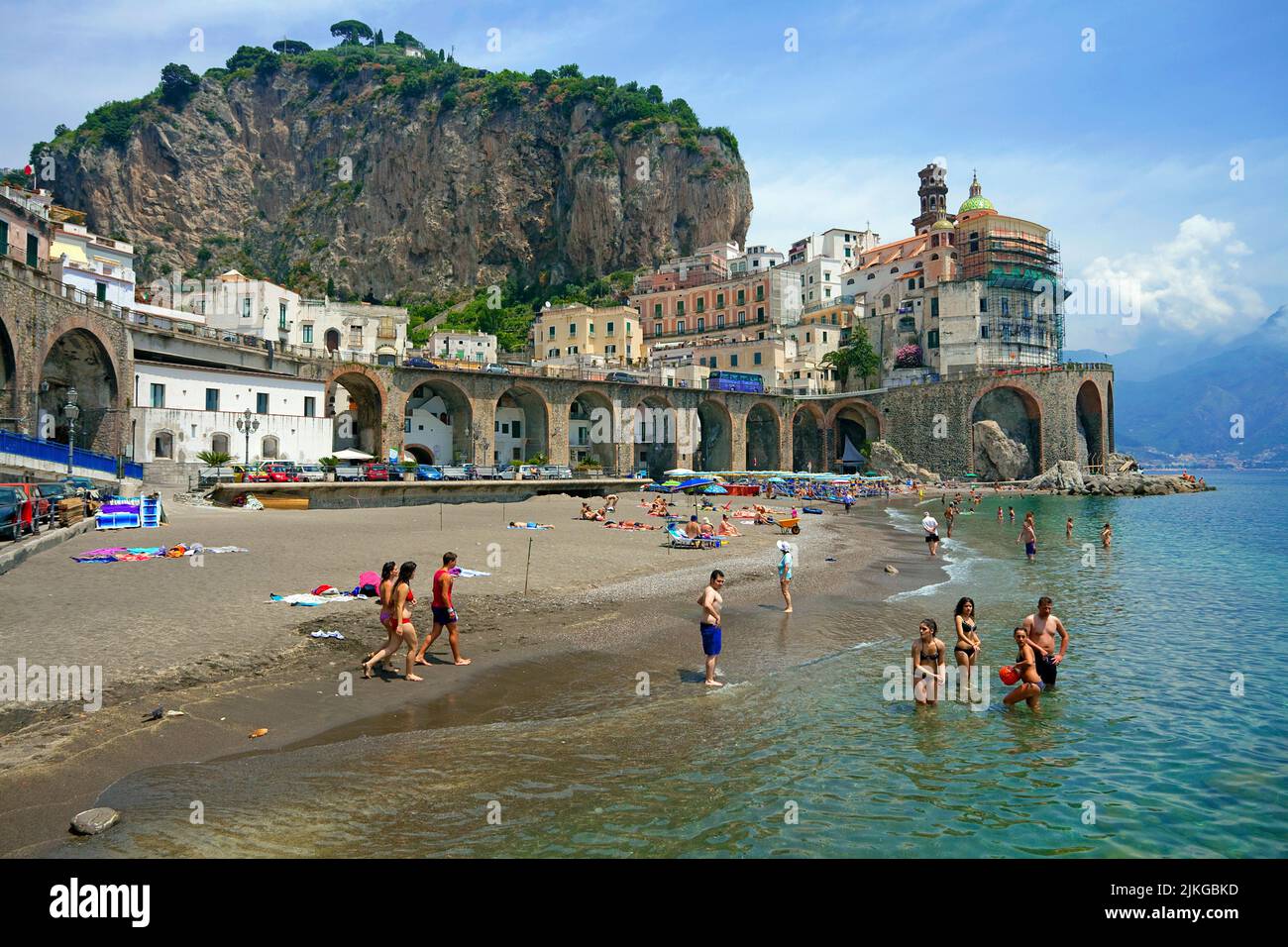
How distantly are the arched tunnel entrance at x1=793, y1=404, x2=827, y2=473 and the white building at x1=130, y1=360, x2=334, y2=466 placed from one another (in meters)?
47.9

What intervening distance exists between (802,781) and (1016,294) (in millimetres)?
76457

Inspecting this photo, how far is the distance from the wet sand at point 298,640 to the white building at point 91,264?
26920mm

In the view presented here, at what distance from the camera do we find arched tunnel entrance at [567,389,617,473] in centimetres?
5973

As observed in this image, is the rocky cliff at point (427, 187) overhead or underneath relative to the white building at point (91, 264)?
overhead

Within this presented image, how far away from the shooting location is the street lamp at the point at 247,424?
3650 centimetres

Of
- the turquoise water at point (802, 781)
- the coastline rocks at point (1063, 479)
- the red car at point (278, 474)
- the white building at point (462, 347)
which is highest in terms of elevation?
the white building at point (462, 347)

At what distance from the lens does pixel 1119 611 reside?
664 inches

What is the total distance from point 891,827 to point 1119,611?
44.5 ft

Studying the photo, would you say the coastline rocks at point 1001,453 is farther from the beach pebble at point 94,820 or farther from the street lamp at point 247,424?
the beach pebble at point 94,820

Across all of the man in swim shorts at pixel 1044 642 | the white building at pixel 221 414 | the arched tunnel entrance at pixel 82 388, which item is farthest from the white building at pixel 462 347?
the man in swim shorts at pixel 1044 642

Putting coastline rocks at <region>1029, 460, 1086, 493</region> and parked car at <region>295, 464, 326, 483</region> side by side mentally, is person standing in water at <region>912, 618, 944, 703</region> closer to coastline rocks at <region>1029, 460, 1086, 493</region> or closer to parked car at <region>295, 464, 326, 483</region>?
parked car at <region>295, 464, 326, 483</region>

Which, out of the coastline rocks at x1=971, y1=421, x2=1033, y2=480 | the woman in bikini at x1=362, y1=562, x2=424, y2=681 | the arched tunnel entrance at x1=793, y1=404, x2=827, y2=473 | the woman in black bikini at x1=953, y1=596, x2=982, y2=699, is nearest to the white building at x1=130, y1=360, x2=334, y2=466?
the woman in bikini at x1=362, y1=562, x2=424, y2=681
